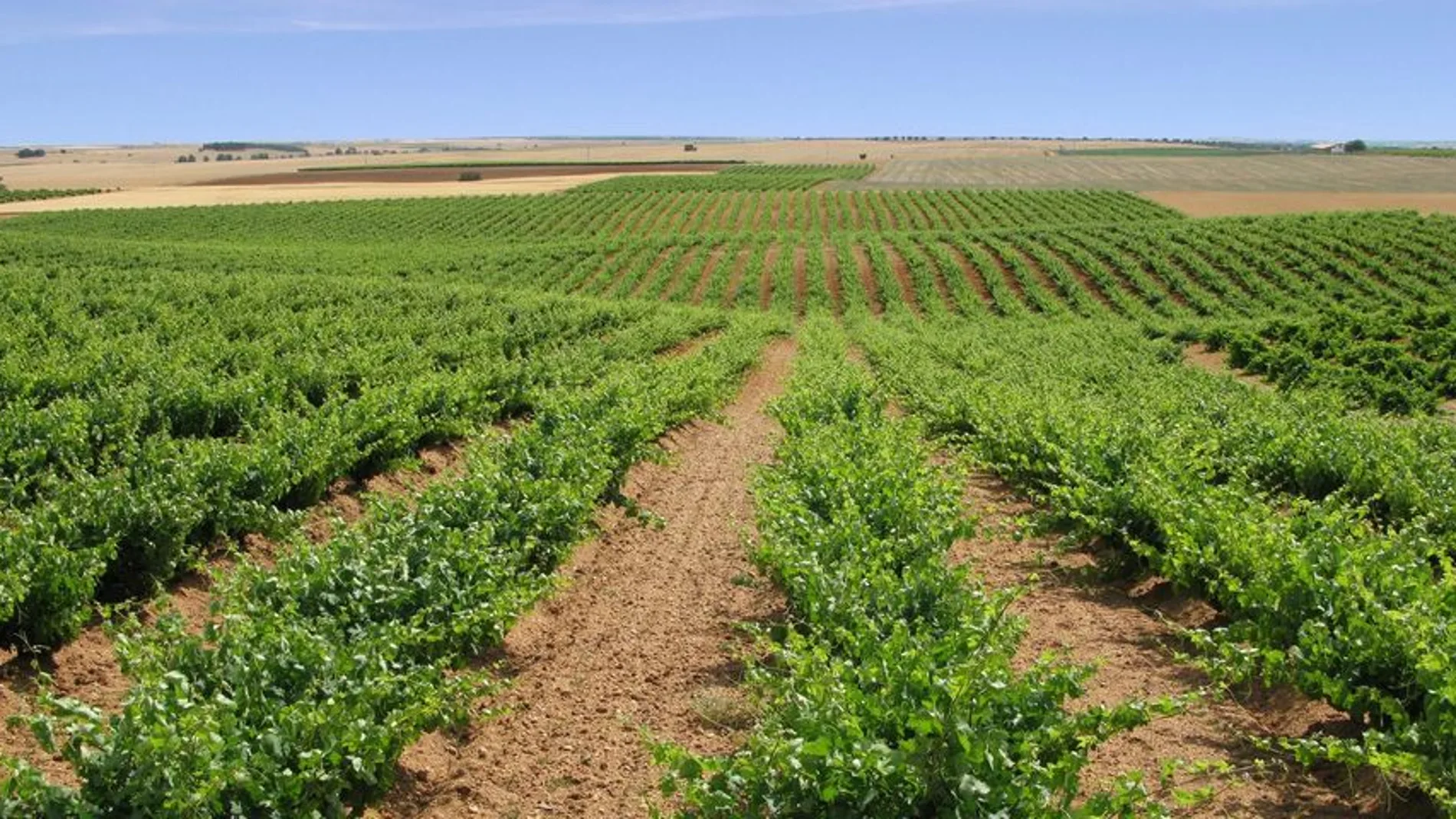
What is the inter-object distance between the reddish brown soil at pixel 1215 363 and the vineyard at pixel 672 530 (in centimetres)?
32

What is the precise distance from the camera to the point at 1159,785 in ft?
19.9

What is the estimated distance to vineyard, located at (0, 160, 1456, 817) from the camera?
5.13m

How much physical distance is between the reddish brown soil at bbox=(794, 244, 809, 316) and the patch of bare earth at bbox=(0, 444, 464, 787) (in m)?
34.9

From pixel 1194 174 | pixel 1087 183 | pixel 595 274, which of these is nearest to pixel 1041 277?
pixel 595 274

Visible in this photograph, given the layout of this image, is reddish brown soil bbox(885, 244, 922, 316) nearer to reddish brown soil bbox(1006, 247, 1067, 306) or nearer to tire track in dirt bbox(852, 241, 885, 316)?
tire track in dirt bbox(852, 241, 885, 316)

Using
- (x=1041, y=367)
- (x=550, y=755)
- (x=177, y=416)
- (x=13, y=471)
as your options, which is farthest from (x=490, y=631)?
(x=1041, y=367)

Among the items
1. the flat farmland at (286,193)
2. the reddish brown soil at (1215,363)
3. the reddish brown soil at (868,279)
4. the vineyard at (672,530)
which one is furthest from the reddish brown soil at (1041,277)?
the flat farmland at (286,193)

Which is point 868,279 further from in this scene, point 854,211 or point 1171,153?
point 1171,153

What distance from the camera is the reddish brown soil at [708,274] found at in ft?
155

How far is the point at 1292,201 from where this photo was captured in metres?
71.6

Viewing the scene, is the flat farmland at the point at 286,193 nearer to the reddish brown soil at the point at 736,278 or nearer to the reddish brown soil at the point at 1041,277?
the reddish brown soil at the point at 736,278

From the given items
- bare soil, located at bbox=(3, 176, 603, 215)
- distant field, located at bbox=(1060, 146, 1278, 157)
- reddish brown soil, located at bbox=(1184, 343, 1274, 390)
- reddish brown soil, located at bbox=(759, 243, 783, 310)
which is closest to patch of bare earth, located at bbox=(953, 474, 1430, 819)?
reddish brown soil, located at bbox=(1184, 343, 1274, 390)

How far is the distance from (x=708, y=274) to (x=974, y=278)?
1239cm

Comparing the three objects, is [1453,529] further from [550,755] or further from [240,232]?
[240,232]
